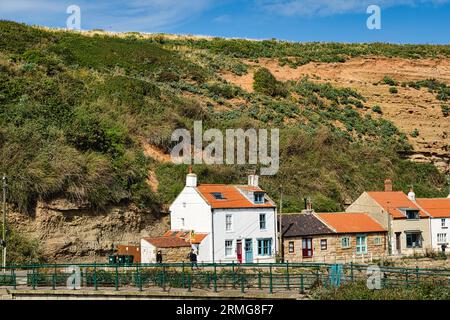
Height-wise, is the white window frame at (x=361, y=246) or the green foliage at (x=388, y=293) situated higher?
the white window frame at (x=361, y=246)

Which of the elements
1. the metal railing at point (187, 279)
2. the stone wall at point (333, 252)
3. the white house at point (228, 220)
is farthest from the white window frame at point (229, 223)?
the metal railing at point (187, 279)

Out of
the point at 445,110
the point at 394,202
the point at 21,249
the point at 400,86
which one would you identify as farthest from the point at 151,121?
the point at 400,86

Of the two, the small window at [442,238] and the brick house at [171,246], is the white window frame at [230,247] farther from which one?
the small window at [442,238]

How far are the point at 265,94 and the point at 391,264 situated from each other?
3651 centimetres

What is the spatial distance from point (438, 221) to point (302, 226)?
40.4 feet

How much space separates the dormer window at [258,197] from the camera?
46.9m

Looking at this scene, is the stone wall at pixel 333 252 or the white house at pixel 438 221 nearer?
the stone wall at pixel 333 252

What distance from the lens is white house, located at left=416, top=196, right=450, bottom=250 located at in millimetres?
54688

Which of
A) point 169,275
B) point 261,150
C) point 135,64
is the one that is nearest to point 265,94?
point 135,64

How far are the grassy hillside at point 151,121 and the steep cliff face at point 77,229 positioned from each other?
725mm

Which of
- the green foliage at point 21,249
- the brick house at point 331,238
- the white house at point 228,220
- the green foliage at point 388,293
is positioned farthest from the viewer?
the brick house at point 331,238

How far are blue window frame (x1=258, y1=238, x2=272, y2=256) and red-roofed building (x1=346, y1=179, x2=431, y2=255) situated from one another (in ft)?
33.1

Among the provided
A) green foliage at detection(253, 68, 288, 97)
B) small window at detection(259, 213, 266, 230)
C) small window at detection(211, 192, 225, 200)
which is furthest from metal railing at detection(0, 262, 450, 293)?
green foliage at detection(253, 68, 288, 97)

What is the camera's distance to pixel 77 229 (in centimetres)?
4288
